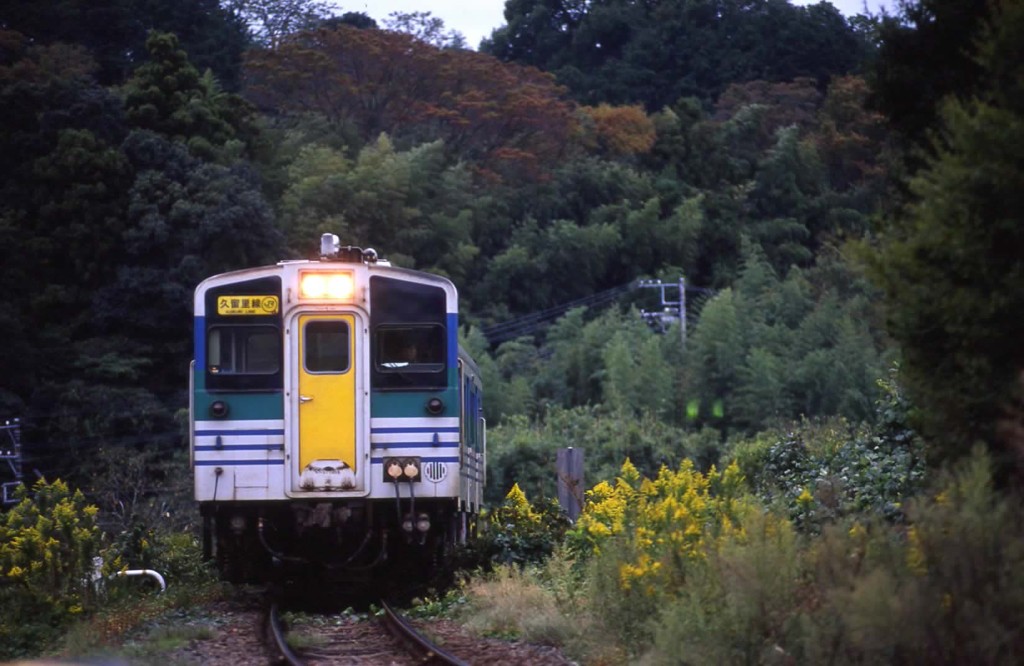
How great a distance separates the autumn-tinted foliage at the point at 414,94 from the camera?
39.8 metres

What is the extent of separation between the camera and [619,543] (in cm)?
832

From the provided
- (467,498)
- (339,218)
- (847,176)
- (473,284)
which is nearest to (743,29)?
(847,176)

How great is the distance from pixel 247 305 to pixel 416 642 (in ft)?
13.0

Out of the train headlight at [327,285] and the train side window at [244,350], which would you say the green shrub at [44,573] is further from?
the train headlight at [327,285]

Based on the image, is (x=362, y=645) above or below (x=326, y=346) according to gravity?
below

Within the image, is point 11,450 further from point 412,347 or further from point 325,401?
point 412,347

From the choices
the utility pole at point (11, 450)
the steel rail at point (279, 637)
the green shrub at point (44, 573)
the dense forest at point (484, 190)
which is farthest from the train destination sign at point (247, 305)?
the utility pole at point (11, 450)

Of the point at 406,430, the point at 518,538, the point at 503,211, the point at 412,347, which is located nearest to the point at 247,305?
the point at 412,347

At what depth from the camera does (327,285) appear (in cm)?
1212

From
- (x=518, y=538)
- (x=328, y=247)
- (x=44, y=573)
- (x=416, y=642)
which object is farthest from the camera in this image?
(x=518, y=538)

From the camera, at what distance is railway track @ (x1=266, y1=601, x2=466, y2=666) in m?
8.88

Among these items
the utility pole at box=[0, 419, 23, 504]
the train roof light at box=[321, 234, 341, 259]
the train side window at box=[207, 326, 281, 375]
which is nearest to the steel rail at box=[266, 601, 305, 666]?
the train side window at box=[207, 326, 281, 375]

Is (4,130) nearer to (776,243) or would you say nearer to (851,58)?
(776,243)

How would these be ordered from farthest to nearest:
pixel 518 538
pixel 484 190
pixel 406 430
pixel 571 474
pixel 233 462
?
pixel 484 190, pixel 571 474, pixel 518 538, pixel 406 430, pixel 233 462
